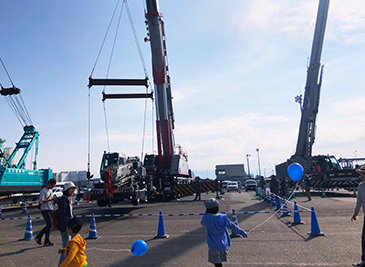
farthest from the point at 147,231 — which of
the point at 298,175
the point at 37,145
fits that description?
the point at 37,145

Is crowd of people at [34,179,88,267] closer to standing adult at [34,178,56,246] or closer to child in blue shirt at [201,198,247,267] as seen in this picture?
standing adult at [34,178,56,246]

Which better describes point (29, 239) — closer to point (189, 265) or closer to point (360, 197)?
point (189, 265)

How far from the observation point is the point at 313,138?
28.1 metres

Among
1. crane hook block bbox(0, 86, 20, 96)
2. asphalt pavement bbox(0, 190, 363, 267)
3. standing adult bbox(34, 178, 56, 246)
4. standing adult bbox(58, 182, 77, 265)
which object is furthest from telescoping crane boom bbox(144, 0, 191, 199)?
standing adult bbox(58, 182, 77, 265)

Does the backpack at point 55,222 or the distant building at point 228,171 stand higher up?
the distant building at point 228,171

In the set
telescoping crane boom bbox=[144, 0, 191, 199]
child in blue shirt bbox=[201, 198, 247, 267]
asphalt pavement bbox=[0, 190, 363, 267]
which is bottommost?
asphalt pavement bbox=[0, 190, 363, 267]

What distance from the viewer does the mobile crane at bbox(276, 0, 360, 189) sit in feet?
80.6

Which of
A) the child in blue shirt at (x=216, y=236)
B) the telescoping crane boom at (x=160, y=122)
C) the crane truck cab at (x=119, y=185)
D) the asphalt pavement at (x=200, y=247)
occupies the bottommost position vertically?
the asphalt pavement at (x=200, y=247)

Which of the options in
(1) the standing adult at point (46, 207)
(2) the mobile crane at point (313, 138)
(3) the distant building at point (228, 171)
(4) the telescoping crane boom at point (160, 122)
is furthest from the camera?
(3) the distant building at point (228, 171)

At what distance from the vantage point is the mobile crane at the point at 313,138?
80.6 feet

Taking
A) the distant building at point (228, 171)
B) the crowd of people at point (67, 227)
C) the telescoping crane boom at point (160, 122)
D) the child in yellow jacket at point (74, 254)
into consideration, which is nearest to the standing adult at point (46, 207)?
the crowd of people at point (67, 227)

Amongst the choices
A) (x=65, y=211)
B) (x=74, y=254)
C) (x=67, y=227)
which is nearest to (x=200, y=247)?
(x=65, y=211)

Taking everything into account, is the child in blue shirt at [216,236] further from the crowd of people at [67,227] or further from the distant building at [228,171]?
the distant building at [228,171]

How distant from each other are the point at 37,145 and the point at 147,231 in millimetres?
26240
